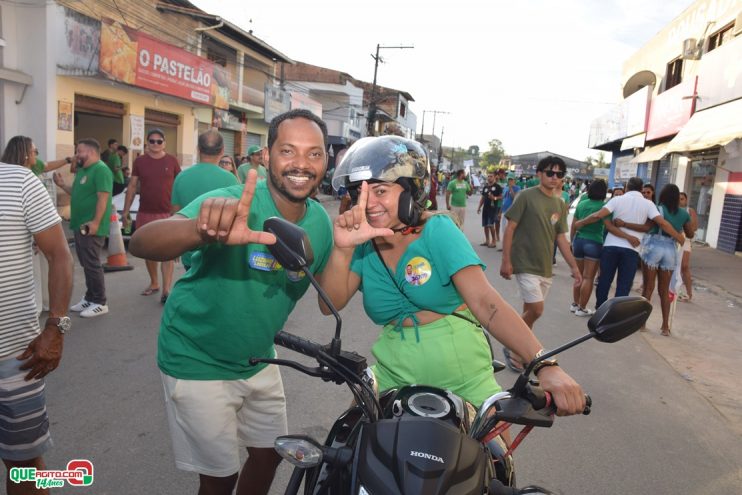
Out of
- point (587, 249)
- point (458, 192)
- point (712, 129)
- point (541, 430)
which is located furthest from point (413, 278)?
point (712, 129)

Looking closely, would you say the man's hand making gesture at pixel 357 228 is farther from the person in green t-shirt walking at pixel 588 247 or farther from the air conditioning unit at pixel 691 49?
the air conditioning unit at pixel 691 49

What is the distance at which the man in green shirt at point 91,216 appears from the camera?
19.9 feet

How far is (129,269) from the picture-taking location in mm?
8336

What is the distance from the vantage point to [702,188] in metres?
17.5

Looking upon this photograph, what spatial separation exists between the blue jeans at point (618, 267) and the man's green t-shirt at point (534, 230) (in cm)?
178

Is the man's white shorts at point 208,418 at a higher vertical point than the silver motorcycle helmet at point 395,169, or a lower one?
lower

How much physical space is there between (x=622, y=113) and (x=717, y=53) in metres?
10.6

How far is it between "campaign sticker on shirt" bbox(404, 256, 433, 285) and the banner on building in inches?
584

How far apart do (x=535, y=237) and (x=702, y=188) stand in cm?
1499

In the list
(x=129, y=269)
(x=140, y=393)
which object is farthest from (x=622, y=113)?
(x=140, y=393)

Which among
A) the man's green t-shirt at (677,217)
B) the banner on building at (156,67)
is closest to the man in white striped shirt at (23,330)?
the man's green t-shirt at (677,217)

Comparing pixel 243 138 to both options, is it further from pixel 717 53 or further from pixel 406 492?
pixel 406 492

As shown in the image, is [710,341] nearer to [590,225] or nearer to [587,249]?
[587,249]

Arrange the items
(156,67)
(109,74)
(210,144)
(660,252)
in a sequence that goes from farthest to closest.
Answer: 1. (156,67)
2. (109,74)
3. (660,252)
4. (210,144)
